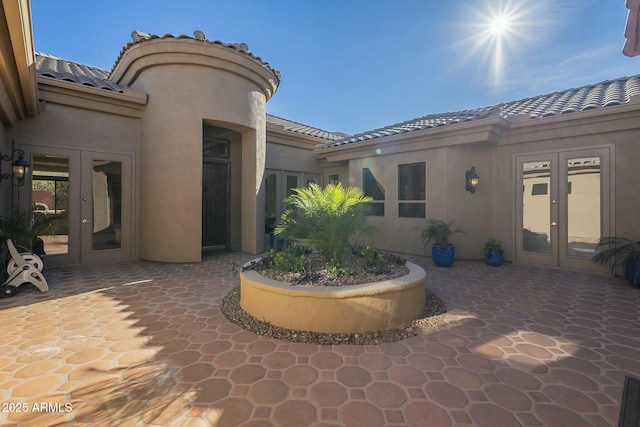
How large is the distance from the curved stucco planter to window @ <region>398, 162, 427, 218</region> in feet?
16.8

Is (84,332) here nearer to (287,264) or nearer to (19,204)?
(287,264)

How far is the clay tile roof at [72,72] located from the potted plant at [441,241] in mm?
9253

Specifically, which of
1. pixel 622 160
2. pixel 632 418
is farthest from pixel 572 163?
pixel 632 418

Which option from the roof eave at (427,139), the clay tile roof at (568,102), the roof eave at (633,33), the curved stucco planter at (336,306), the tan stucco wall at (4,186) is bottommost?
the curved stucco planter at (336,306)

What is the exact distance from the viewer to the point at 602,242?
6.23 meters

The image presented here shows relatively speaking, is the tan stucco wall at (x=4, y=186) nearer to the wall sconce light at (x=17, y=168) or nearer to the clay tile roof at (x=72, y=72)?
the wall sconce light at (x=17, y=168)

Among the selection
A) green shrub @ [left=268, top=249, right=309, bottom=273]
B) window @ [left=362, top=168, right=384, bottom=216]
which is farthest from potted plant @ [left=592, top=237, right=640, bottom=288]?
green shrub @ [left=268, top=249, right=309, bottom=273]

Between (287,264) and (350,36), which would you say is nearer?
(287,264)

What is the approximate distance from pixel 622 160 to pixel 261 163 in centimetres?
907

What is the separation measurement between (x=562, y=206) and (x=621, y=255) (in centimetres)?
149

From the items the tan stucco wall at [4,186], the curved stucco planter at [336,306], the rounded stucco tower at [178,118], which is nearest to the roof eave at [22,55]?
the tan stucco wall at [4,186]

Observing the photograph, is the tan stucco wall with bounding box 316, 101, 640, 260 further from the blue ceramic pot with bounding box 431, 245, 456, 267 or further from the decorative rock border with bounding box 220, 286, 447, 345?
→ the decorative rock border with bounding box 220, 286, 447, 345

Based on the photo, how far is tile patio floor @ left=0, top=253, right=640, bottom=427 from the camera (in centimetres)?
216

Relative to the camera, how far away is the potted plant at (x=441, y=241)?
7105 mm
